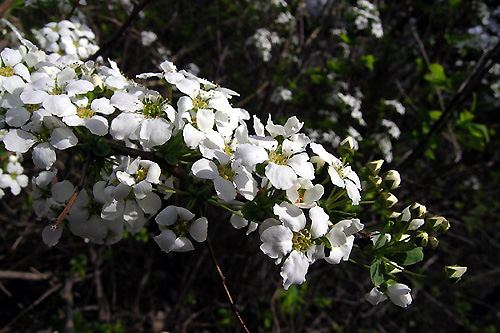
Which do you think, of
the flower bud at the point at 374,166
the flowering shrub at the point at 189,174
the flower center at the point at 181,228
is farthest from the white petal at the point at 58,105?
the flower bud at the point at 374,166

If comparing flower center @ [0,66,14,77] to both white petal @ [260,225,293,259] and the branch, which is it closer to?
white petal @ [260,225,293,259]

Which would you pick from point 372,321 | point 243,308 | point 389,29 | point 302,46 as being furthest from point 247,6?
point 372,321

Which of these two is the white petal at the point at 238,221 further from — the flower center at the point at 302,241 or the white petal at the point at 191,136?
the white petal at the point at 191,136

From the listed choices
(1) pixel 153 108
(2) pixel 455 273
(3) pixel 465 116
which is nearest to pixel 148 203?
(1) pixel 153 108

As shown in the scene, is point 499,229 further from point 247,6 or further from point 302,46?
point 247,6

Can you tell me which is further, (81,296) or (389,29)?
(389,29)

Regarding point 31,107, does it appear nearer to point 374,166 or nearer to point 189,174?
point 189,174
